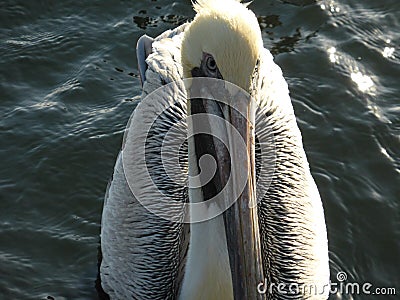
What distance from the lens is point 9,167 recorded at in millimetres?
7336

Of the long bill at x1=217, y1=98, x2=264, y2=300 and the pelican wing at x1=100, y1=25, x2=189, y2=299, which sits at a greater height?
the long bill at x1=217, y1=98, x2=264, y2=300

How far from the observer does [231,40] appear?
14.1 feet

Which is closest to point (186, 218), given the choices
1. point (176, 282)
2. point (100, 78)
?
point (176, 282)

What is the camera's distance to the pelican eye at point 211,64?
4410mm

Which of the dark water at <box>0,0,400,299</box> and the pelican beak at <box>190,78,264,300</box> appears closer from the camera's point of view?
the pelican beak at <box>190,78,264,300</box>

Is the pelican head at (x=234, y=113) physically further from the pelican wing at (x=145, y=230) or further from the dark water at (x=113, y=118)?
the dark water at (x=113, y=118)

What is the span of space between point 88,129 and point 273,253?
9.35 ft

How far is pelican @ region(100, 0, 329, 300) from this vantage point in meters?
4.36

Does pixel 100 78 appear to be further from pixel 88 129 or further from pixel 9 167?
pixel 9 167

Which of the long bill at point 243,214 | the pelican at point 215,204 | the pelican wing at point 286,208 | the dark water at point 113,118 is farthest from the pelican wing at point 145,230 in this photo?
the long bill at point 243,214
